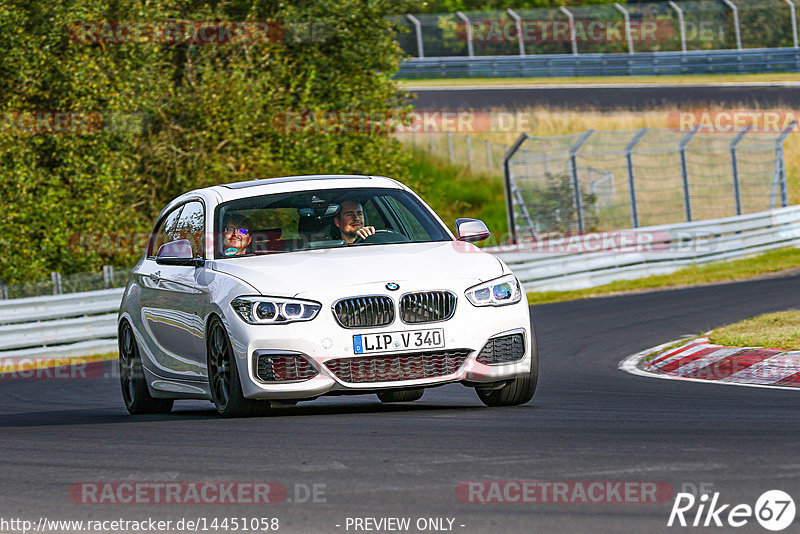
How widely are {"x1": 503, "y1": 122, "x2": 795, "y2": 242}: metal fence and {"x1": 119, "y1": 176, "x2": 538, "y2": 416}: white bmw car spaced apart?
16.3 meters

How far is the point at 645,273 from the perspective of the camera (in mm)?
25609

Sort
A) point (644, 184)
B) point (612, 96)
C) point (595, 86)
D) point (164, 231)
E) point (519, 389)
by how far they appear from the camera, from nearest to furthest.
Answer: point (519, 389) < point (164, 231) < point (644, 184) < point (612, 96) < point (595, 86)

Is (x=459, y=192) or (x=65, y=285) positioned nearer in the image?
(x=65, y=285)

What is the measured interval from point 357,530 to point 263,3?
25296mm

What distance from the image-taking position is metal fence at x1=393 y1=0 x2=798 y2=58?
44.8 metres

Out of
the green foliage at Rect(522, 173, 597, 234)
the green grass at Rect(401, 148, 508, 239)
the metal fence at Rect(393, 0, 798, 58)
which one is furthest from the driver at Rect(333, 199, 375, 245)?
the metal fence at Rect(393, 0, 798, 58)

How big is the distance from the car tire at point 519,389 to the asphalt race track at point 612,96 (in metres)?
33.7

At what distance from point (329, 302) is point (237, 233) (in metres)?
1.47

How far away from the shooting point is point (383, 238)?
951 cm

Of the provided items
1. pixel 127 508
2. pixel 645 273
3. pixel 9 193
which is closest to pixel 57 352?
pixel 9 193

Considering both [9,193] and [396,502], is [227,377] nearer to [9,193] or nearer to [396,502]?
[396,502]

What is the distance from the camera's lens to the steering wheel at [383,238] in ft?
31.0

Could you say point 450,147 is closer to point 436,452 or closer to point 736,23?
point 736,23

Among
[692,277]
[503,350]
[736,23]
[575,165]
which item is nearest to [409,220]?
[503,350]
